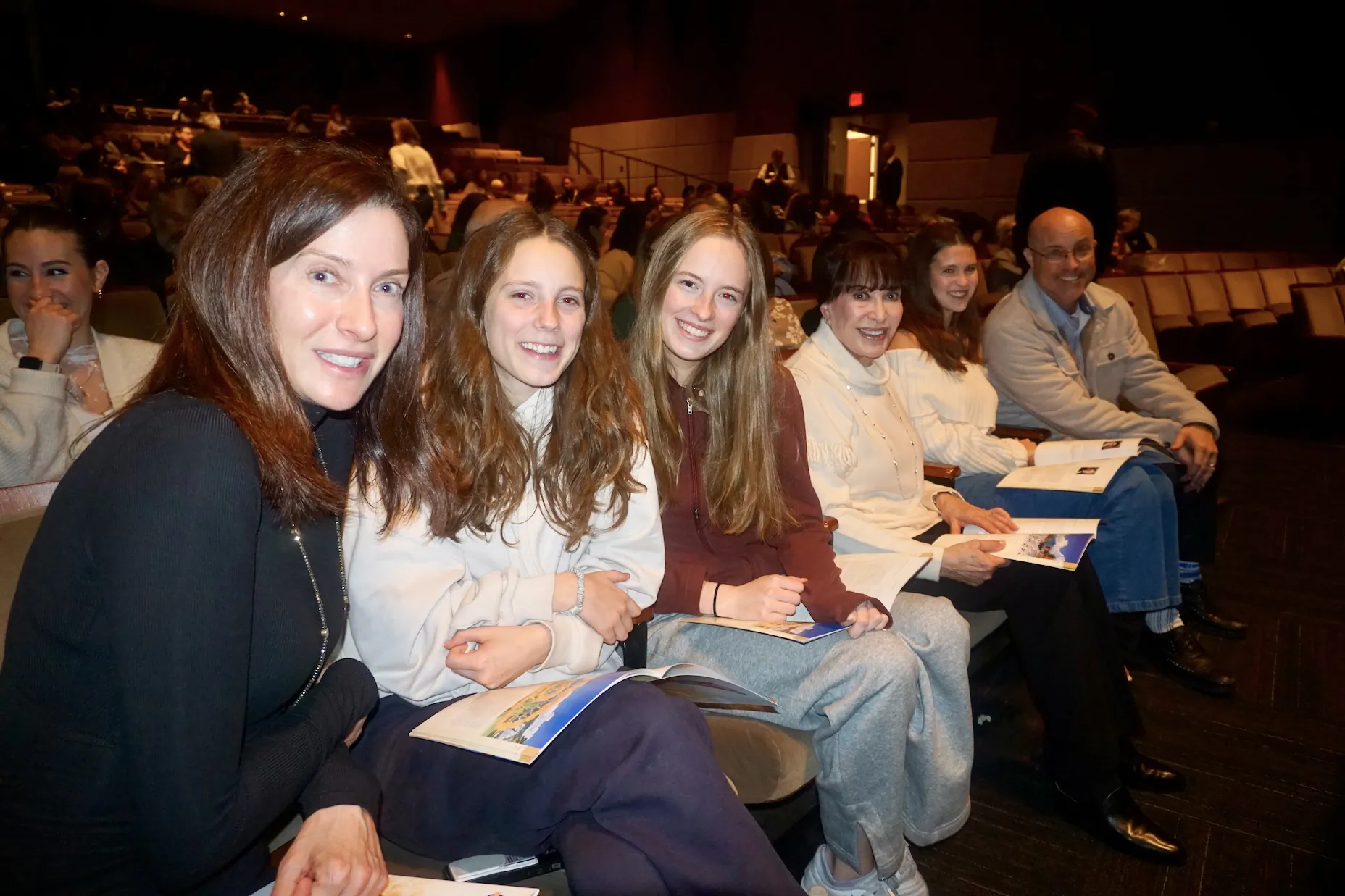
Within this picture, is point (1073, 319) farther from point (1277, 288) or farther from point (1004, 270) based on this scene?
point (1277, 288)

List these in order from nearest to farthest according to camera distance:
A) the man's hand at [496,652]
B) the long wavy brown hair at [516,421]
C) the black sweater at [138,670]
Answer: the black sweater at [138,670]
the man's hand at [496,652]
the long wavy brown hair at [516,421]

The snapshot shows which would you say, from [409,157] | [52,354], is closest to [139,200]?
[409,157]

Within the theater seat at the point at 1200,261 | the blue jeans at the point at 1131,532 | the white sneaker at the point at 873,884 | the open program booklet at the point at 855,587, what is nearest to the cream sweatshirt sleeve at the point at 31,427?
the open program booklet at the point at 855,587

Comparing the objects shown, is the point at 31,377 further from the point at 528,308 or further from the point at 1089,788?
the point at 1089,788

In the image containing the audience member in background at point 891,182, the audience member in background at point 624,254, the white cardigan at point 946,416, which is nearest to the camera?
the white cardigan at point 946,416

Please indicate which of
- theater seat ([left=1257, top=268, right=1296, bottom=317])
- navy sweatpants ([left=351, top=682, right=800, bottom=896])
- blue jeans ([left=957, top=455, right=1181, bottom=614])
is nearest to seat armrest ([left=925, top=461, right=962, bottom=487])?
blue jeans ([left=957, top=455, right=1181, bottom=614])

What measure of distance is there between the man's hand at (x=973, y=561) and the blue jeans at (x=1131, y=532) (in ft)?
1.95

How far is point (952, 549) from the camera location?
1917mm

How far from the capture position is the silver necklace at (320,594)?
3.54 feet

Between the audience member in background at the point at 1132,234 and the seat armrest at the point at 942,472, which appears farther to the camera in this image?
the audience member in background at the point at 1132,234

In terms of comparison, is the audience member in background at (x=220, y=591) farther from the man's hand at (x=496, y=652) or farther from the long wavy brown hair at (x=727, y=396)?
the long wavy brown hair at (x=727, y=396)

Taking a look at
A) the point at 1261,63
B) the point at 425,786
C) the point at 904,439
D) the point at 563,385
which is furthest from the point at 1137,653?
the point at 1261,63

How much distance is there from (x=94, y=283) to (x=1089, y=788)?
2.73m

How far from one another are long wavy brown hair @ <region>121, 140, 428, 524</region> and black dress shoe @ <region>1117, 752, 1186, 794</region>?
2.00m
